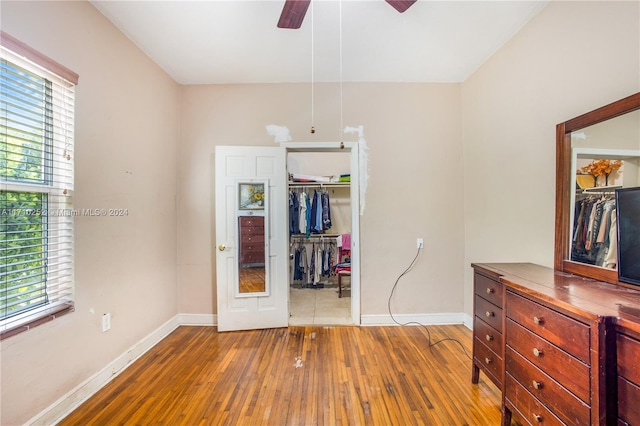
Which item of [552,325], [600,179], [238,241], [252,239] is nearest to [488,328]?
[552,325]

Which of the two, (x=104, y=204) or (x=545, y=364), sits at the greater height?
(x=104, y=204)

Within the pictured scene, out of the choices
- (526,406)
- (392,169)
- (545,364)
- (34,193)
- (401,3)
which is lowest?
(526,406)

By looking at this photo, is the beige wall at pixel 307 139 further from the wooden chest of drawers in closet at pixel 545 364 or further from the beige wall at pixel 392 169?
the wooden chest of drawers in closet at pixel 545 364

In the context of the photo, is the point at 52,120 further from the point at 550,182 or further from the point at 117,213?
the point at 550,182

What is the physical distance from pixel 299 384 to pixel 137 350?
149 centimetres

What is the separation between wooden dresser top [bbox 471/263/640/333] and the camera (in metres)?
0.92

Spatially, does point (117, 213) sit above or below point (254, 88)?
below

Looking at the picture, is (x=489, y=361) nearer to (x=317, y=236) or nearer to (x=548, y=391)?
(x=548, y=391)

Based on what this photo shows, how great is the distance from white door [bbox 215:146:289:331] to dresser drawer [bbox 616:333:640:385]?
92.7 inches

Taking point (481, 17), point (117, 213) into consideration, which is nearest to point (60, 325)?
point (117, 213)

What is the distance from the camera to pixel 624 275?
3.95 ft

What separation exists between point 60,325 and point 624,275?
313cm

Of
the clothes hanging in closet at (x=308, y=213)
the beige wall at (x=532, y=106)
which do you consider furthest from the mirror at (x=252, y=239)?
the beige wall at (x=532, y=106)

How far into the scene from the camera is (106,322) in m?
1.89
